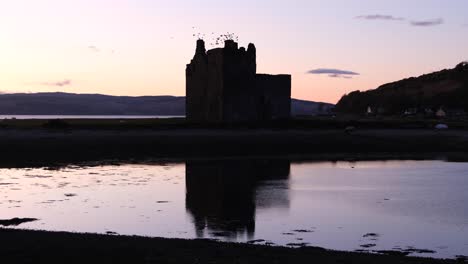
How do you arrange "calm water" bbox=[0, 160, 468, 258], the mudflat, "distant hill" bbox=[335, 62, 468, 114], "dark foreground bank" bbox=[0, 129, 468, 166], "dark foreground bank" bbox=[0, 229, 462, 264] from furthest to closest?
"distant hill" bbox=[335, 62, 468, 114], the mudflat, "dark foreground bank" bbox=[0, 129, 468, 166], "calm water" bbox=[0, 160, 468, 258], "dark foreground bank" bbox=[0, 229, 462, 264]

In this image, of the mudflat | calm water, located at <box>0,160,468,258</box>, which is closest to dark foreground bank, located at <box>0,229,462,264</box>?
calm water, located at <box>0,160,468,258</box>

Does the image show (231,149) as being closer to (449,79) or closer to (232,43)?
(232,43)

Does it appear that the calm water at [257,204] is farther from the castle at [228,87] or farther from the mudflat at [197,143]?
the castle at [228,87]

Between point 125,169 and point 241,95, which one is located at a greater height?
point 241,95

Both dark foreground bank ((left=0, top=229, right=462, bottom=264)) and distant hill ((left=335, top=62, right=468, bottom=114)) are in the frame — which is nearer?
dark foreground bank ((left=0, top=229, right=462, bottom=264))

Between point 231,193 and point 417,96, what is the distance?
399ft

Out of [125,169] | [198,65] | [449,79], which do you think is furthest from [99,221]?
[449,79]

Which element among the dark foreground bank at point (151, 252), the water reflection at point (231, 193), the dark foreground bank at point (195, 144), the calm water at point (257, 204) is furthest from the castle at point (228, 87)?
the dark foreground bank at point (151, 252)

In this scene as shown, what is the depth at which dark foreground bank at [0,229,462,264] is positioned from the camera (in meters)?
9.52

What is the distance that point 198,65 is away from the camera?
58812 mm

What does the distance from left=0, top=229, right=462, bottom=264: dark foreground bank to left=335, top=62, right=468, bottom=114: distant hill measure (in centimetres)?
10941

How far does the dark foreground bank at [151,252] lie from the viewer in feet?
31.2

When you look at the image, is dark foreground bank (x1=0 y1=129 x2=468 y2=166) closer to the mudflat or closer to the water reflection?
the mudflat

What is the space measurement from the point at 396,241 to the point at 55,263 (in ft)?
20.3
